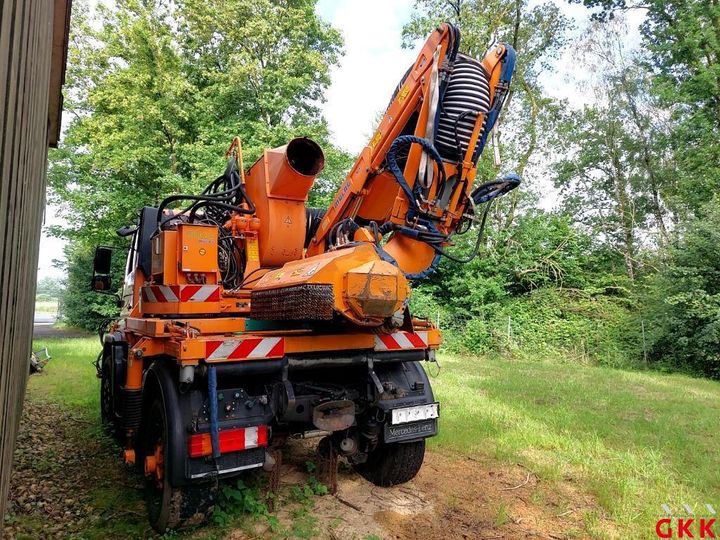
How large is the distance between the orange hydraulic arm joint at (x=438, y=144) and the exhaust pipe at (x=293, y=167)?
69 cm

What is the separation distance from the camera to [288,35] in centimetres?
1847

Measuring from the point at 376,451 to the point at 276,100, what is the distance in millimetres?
15364

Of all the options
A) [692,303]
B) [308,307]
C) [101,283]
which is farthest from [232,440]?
[692,303]

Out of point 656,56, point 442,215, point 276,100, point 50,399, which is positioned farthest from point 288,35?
point 442,215

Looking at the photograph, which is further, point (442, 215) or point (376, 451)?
point (376, 451)

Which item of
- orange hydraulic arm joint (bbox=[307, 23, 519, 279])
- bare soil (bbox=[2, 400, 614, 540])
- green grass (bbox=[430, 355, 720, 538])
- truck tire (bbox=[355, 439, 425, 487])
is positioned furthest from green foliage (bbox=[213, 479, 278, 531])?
green grass (bbox=[430, 355, 720, 538])

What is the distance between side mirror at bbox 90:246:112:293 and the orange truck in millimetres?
1515

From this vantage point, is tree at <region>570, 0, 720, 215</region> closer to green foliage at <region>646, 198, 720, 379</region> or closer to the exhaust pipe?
green foliage at <region>646, 198, 720, 379</region>

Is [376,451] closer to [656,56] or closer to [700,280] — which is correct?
[700,280]

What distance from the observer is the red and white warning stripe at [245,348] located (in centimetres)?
324

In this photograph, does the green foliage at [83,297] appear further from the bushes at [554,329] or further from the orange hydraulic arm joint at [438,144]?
the orange hydraulic arm joint at [438,144]

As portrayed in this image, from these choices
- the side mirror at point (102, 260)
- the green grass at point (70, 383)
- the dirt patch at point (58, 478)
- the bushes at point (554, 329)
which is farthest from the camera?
the bushes at point (554, 329)

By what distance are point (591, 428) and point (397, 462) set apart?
3.13 metres

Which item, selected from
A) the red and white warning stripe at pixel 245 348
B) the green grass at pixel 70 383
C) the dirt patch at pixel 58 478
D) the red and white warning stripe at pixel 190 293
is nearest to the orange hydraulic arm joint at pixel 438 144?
the red and white warning stripe at pixel 245 348
